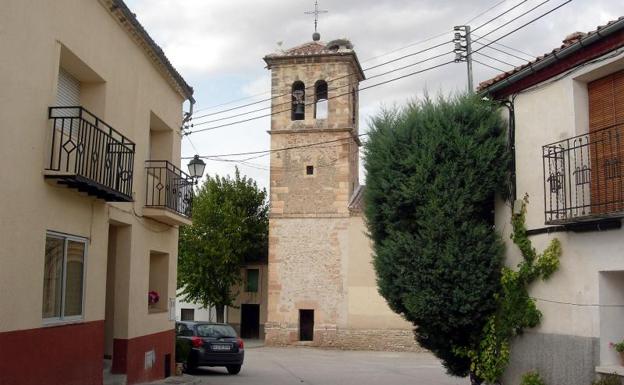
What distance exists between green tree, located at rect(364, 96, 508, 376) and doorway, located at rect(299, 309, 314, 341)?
2321 cm

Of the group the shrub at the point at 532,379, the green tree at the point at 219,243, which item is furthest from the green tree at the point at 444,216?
the green tree at the point at 219,243

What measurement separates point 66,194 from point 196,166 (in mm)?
6936

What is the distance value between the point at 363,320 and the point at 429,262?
2313 centimetres

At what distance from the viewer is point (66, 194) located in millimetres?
10148

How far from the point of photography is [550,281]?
9602 millimetres

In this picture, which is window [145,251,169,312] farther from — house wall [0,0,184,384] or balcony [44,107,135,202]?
balcony [44,107,135,202]

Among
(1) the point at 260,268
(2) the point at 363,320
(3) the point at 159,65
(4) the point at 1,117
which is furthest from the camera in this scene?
(1) the point at 260,268

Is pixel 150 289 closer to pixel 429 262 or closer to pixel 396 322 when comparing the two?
pixel 429 262

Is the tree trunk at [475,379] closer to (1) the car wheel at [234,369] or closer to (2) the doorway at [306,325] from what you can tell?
(1) the car wheel at [234,369]

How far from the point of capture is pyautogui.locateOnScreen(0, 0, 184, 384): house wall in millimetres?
8547

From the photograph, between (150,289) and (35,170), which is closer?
(35,170)

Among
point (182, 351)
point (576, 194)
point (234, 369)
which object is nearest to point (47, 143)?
point (576, 194)

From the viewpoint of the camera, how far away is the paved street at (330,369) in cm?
1840

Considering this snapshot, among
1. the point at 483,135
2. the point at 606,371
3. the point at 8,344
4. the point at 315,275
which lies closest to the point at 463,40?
the point at 315,275
